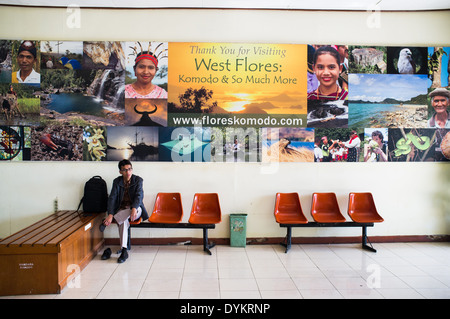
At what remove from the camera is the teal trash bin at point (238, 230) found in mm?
4961

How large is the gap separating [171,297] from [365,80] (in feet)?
14.5

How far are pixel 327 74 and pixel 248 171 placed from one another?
2.05 meters

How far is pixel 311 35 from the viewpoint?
16.9 feet

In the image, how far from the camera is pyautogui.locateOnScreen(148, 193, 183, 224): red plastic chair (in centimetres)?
486

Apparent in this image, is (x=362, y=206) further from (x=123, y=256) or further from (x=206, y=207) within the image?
(x=123, y=256)

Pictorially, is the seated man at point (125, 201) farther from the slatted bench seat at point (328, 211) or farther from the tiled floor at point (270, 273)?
the slatted bench seat at point (328, 211)

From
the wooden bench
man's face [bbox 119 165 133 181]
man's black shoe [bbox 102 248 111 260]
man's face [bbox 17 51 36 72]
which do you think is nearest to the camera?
the wooden bench

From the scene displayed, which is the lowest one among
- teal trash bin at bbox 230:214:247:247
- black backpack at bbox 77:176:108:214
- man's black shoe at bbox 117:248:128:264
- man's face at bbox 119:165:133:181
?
man's black shoe at bbox 117:248:128:264

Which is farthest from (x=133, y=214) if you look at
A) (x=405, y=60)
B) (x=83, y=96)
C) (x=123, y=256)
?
(x=405, y=60)

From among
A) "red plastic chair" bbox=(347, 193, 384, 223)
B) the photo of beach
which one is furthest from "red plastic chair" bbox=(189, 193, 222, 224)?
the photo of beach

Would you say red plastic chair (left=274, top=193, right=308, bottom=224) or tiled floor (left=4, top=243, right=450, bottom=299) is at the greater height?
red plastic chair (left=274, top=193, right=308, bottom=224)

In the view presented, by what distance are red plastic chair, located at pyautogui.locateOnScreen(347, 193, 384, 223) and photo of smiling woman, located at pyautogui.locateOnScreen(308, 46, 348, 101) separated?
163cm

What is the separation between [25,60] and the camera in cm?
495

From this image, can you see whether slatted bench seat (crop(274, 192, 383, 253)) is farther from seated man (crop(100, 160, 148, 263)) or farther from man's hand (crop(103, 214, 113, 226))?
man's hand (crop(103, 214, 113, 226))
